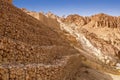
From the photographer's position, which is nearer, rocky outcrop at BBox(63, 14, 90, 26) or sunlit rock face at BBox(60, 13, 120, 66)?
sunlit rock face at BBox(60, 13, 120, 66)

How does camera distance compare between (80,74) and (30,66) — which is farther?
(80,74)

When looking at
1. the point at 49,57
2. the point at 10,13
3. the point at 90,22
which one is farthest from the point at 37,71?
the point at 90,22

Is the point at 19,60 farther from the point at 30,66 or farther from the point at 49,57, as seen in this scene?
the point at 49,57

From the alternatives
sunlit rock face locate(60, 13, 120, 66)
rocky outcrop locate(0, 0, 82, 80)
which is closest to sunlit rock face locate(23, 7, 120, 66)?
sunlit rock face locate(60, 13, 120, 66)

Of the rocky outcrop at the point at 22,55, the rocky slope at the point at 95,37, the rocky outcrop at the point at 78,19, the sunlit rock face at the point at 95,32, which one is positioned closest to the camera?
the rocky outcrop at the point at 22,55

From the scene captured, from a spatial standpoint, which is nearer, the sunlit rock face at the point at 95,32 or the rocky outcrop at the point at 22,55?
the rocky outcrop at the point at 22,55

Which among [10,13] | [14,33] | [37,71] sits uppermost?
[10,13]

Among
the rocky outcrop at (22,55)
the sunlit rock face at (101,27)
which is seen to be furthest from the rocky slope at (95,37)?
the rocky outcrop at (22,55)

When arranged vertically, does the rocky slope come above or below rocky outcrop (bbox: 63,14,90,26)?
below

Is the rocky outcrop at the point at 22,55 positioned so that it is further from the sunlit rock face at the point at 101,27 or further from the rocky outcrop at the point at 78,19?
the rocky outcrop at the point at 78,19

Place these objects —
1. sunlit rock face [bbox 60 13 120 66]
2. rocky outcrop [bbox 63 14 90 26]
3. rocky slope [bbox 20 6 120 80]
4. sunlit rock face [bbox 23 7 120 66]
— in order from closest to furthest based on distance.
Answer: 1. rocky slope [bbox 20 6 120 80]
2. sunlit rock face [bbox 23 7 120 66]
3. sunlit rock face [bbox 60 13 120 66]
4. rocky outcrop [bbox 63 14 90 26]

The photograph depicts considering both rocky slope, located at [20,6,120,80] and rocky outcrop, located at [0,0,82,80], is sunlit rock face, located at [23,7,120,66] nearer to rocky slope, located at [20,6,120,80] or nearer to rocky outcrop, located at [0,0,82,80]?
rocky slope, located at [20,6,120,80]
